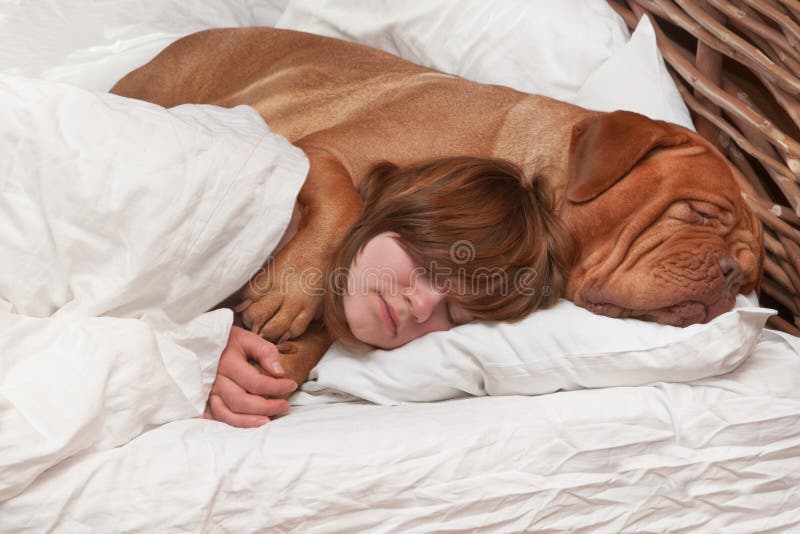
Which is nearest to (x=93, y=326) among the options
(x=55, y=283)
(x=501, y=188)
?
(x=55, y=283)

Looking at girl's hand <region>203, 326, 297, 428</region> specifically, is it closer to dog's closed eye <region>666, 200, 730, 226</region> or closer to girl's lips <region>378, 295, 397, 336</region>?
girl's lips <region>378, 295, 397, 336</region>

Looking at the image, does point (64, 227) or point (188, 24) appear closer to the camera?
point (64, 227)

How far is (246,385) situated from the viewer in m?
1.47

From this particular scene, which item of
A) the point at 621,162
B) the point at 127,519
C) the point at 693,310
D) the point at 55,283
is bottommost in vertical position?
the point at 127,519

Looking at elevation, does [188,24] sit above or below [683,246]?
below

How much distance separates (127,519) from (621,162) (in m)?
1.01

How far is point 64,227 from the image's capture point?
4.48 ft

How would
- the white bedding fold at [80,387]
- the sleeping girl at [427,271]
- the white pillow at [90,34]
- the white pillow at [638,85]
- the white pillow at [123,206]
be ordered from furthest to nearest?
the white pillow at [90,34]
the white pillow at [638,85]
the sleeping girl at [427,271]
the white pillow at [123,206]
the white bedding fold at [80,387]

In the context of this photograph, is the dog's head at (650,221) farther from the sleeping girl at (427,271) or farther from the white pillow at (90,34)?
the white pillow at (90,34)

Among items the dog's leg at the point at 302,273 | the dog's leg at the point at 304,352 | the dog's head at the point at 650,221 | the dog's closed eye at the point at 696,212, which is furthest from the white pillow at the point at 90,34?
the dog's closed eye at the point at 696,212

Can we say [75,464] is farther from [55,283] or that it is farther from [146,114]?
[146,114]

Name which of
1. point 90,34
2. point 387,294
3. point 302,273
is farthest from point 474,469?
point 90,34

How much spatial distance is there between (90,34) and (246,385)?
56.0 inches

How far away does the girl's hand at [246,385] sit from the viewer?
143 centimetres
